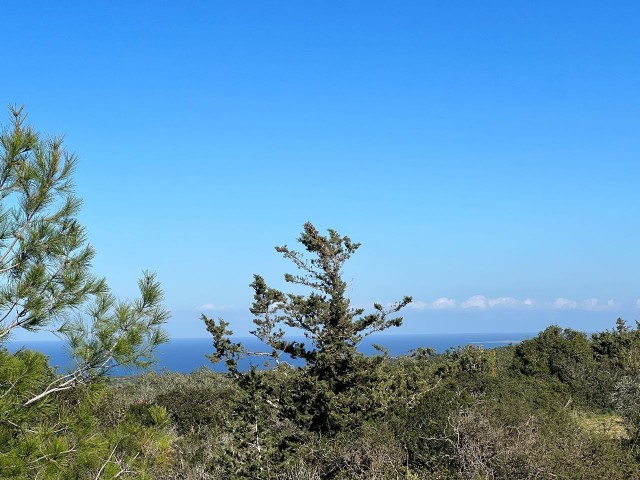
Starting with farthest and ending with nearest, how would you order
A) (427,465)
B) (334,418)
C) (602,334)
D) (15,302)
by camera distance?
(602,334), (334,418), (427,465), (15,302)

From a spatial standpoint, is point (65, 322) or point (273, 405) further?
point (273, 405)

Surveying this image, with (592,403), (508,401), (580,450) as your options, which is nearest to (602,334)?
(592,403)

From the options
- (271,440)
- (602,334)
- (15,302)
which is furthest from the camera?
(602,334)

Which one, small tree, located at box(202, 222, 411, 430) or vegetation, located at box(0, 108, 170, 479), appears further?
small tree, located at box(202, 222, 411, 430)

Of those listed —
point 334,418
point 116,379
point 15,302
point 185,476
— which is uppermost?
point 15,302

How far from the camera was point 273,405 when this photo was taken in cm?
1226

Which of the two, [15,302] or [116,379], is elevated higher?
[15,302]

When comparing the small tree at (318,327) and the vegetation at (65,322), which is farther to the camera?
the small tree at (318,327)

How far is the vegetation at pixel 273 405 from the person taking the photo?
6391 mm

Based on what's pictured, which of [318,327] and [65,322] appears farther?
[318,327]

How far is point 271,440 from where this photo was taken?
35.9 feet

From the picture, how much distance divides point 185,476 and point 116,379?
444 centimetres

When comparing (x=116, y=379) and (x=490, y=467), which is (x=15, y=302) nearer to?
(x=116, y=379)

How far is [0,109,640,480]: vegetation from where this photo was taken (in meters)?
6.39
